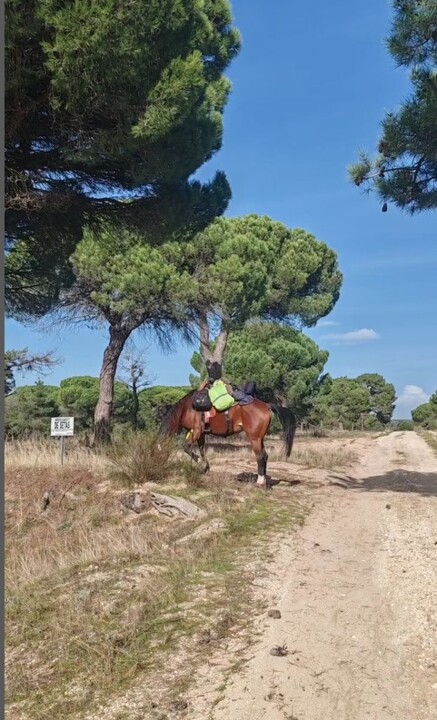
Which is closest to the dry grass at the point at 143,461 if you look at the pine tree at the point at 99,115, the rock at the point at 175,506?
the rock at the point at 175,506

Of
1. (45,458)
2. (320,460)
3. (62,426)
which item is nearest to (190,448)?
(62,426)

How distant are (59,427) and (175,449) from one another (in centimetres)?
249

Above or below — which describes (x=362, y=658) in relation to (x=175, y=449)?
below

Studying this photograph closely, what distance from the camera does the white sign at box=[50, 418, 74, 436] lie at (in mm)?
11555

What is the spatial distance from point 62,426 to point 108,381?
6.68m

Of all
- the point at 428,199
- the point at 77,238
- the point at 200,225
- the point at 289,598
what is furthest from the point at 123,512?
the point at 200,225

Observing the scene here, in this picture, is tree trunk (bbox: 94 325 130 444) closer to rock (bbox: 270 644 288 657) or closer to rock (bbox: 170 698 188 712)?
rock (bbox: 270 644 288 657)

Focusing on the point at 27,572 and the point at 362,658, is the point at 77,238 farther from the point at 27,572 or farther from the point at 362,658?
the point at 362,658

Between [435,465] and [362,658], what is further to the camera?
[435,465]

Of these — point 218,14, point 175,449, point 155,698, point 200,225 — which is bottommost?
point 155,698

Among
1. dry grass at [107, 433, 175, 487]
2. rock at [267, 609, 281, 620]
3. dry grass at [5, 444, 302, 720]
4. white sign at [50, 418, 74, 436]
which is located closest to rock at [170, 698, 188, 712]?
dry grass at [5, 444, 302, 720]

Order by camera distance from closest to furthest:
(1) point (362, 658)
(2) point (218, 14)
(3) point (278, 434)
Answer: (1) point (362, 658)
(2) point (218, 14)
(3) point (278, 434)

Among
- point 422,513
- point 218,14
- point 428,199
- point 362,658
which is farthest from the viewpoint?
point 218,14

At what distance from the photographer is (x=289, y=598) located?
4.74 metres
